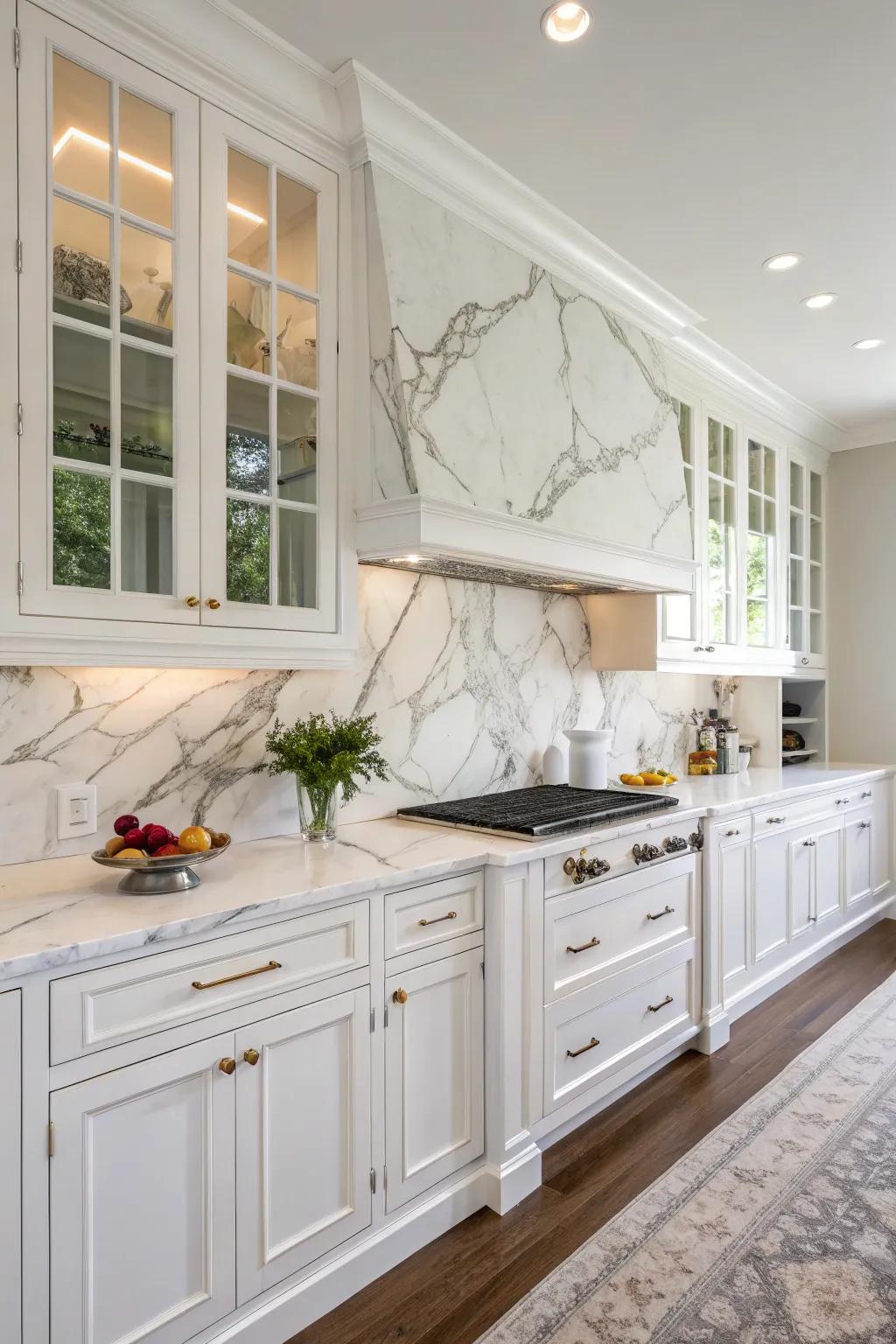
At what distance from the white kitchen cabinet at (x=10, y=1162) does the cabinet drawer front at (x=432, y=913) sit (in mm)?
798

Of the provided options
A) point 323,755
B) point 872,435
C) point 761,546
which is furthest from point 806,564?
point 323,755

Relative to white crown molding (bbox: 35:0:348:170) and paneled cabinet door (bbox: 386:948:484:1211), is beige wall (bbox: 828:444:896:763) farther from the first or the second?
white crown molding (bbox: 35:0:348:170)

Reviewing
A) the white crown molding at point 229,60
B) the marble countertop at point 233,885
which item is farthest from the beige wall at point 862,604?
the white crown molding at point 229,60

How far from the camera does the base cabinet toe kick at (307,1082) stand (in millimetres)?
1373

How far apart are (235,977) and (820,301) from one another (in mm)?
3207

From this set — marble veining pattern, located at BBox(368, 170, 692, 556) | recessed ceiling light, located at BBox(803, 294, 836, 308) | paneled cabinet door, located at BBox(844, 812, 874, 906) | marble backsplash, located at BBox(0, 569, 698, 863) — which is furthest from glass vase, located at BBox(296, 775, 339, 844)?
paneled cabinet door, located at BBox(844, 812, 874, 906)

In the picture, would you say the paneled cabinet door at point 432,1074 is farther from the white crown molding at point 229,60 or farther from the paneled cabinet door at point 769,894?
the white crown molding at point 229,60

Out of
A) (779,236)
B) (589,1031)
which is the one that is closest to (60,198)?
(779,236)

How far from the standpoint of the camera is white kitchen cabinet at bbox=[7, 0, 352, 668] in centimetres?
164

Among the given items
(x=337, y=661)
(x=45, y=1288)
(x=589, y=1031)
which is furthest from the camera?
(x=589, y=1031)

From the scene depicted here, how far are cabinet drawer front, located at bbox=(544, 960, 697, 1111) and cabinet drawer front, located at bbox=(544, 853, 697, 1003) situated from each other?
8 centimetres

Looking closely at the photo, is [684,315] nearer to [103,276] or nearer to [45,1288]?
[103,276]

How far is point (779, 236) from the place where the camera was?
2812mm

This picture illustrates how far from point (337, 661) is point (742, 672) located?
2557 mm
